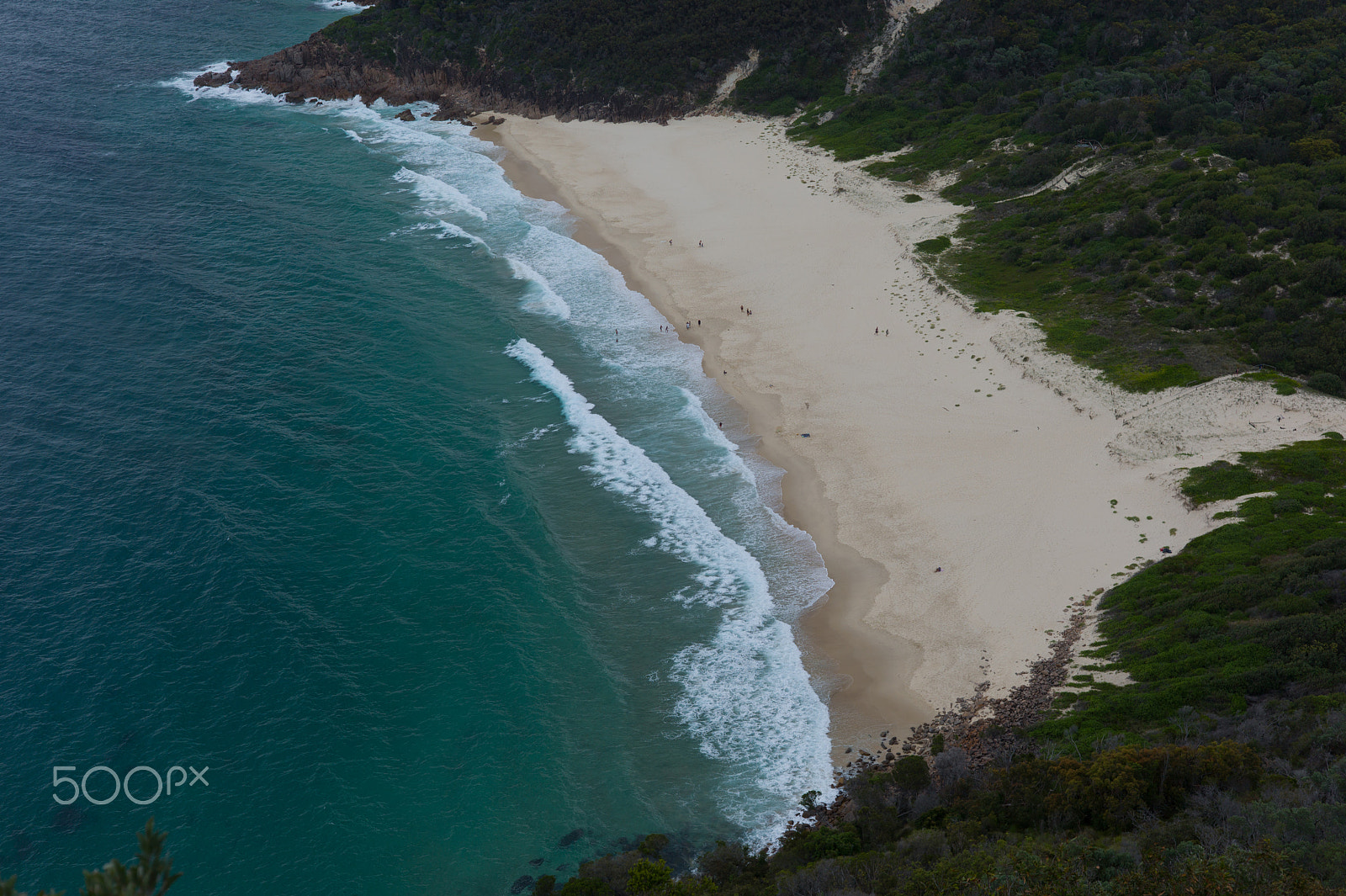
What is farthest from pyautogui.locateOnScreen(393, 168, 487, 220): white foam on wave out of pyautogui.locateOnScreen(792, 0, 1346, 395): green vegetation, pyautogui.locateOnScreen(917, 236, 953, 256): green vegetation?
pyautogui.locateOnScreen(917, 236, 953, 256): green vegetation

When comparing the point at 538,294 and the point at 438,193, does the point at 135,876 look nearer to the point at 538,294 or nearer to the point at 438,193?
the point at 538,294

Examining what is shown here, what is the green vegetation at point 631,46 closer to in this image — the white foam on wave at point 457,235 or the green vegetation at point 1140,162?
the green vegetation at point 1140,162

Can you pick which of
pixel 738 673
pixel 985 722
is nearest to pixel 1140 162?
pixel 985 722

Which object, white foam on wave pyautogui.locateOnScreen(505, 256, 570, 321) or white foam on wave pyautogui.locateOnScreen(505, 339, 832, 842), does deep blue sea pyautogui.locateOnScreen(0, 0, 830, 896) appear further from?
white foam on wave pyautogui.locateOnScreen(505, 256, 570, 321)

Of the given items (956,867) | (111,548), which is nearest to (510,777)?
(956,867)

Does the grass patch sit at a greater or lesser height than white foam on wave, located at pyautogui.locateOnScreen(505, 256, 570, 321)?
greater

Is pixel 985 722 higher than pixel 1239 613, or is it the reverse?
pixel 1239 613
